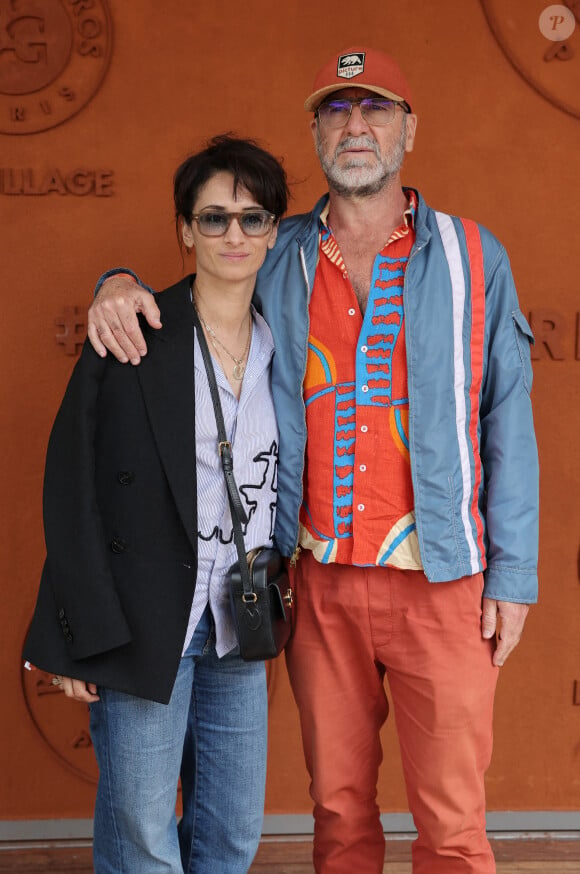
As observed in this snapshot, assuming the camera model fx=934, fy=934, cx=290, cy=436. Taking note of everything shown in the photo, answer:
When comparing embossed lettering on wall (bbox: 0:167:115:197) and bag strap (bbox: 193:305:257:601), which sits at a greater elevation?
embossed lettering on wall (bbox: 0:167:115:197)

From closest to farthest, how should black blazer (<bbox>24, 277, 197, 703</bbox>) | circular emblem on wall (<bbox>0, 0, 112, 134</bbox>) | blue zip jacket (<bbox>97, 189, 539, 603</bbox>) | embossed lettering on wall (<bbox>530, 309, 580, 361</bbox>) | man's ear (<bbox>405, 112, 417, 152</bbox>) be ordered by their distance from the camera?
black blazer (<bbox>24, 277, 197, 703</bbox>)
blue zip jacket (<bbox>97, 189, 539, 603</bbox>)
man's ear (<bbox>405, 112, 417, 152</bbox>)
circular emblem on wall (<bbox>0, 0, 112, 134</bbox>)
embossed lettering on wall (<bbox>530, 309, 580, 361</bbox>)

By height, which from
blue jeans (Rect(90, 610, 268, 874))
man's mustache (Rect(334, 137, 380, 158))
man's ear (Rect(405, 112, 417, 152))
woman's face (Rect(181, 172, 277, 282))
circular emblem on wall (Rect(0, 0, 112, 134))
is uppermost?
circular emblem on wall (Rect(0, 0, 112, 134))

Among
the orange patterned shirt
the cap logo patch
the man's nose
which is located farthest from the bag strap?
the cap logo patch

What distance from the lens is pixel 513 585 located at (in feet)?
7.00

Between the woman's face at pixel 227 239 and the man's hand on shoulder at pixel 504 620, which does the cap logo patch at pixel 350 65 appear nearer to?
the woman's face at pixel 227 239

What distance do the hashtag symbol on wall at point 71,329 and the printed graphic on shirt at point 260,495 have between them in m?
1.01

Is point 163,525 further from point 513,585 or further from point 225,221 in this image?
point 513,585

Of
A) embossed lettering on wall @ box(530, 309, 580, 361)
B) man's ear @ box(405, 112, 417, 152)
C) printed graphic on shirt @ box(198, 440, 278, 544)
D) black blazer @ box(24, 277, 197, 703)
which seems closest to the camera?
black blazer @ box(24, 277, 197, 703)

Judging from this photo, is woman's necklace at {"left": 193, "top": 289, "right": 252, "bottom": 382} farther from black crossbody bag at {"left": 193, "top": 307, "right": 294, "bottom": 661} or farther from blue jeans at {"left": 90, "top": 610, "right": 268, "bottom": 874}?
blue jeans at {"left": 90, "top": 610, "right": 268, "bottom": 874}

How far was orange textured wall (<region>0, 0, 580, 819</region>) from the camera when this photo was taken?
110 inches

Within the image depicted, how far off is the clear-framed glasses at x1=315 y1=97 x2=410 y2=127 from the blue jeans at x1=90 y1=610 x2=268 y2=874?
1.19m

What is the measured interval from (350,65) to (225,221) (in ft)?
1.73

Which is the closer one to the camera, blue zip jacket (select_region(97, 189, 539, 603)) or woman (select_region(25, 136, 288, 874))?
woman (select_region(25, 136, 288, 874))

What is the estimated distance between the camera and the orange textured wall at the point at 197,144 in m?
2.79
